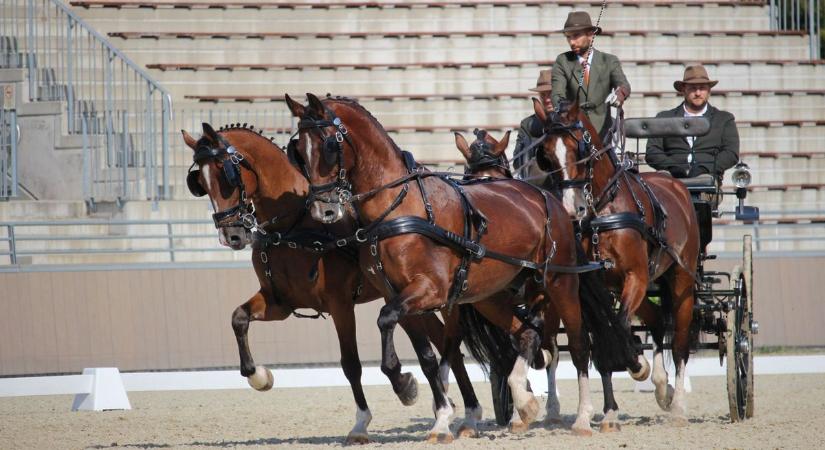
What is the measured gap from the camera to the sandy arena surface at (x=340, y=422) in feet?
24.5

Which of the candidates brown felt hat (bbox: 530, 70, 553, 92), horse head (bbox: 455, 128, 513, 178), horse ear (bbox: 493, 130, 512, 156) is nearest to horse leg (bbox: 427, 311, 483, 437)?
horse head (bbox: 455, 128, 513, 178)

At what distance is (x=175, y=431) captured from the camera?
28.2ft

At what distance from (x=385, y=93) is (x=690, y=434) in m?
10.0

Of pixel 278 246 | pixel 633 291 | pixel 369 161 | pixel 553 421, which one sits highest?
pixel 369 161

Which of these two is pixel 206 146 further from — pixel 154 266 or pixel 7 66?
pixel 7 66

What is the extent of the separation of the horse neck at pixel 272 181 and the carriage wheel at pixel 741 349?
306 centimetres

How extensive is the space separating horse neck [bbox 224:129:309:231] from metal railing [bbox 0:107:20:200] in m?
7.42

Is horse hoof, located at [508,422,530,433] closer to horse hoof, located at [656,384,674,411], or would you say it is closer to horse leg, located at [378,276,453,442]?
horse leg, located at [378,276,453,442]

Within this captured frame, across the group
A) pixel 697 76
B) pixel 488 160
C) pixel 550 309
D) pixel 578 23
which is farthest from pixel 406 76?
pixel 550 309

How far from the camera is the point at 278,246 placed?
7688mm

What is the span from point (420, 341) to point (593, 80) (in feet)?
8.28

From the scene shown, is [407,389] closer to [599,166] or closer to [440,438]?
[440,438]

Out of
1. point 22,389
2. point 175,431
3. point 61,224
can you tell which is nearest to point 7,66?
point 61,224

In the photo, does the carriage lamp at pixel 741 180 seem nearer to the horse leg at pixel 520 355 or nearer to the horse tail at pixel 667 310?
the horse tail at pixel 667 310
